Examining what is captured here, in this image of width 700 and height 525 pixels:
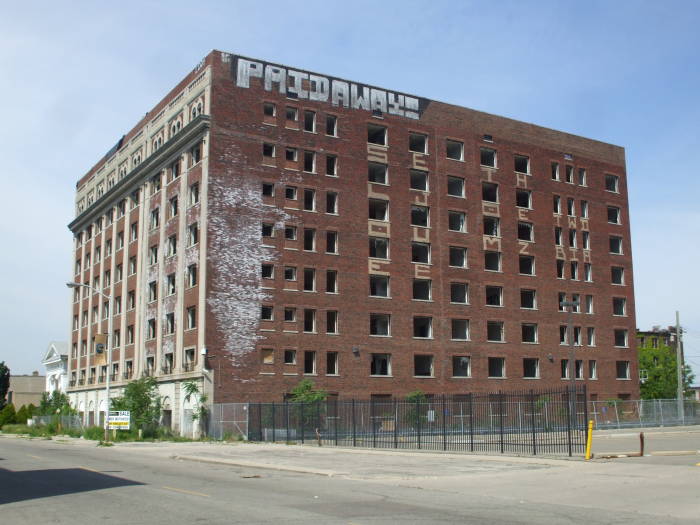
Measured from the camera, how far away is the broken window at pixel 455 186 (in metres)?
67.9

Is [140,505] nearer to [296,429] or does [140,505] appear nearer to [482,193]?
[296,429]

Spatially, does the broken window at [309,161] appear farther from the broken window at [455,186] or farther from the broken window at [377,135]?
the broken window at [455,186]

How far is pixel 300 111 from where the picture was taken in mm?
60812

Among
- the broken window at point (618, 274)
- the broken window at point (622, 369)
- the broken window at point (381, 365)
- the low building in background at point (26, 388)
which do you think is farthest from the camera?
the low building in background at point (26, 388)

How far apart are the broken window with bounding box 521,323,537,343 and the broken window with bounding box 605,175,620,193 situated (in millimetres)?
17615

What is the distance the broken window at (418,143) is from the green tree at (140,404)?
28493 mm

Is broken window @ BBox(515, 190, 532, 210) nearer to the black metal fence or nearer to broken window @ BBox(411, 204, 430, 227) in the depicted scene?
broken window @ BBox(411, 204, 430, 227)

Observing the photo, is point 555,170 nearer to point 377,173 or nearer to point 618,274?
point 618,274

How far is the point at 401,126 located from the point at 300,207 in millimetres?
12350

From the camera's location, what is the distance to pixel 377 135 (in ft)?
215

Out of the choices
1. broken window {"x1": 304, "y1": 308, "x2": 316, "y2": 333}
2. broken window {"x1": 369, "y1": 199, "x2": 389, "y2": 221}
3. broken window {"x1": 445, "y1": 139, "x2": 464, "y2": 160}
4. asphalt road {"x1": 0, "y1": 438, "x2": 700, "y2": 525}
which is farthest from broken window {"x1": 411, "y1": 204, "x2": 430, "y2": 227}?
asphalt road {"x1": 0, "y1": 438, "x2": 700, "y2": 525}

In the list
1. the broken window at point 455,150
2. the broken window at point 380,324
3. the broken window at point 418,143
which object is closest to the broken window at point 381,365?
the broken window at point 380,324

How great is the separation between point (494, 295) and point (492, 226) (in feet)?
19.9

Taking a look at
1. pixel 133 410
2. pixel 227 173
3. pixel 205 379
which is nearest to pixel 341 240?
pixel 227 173
